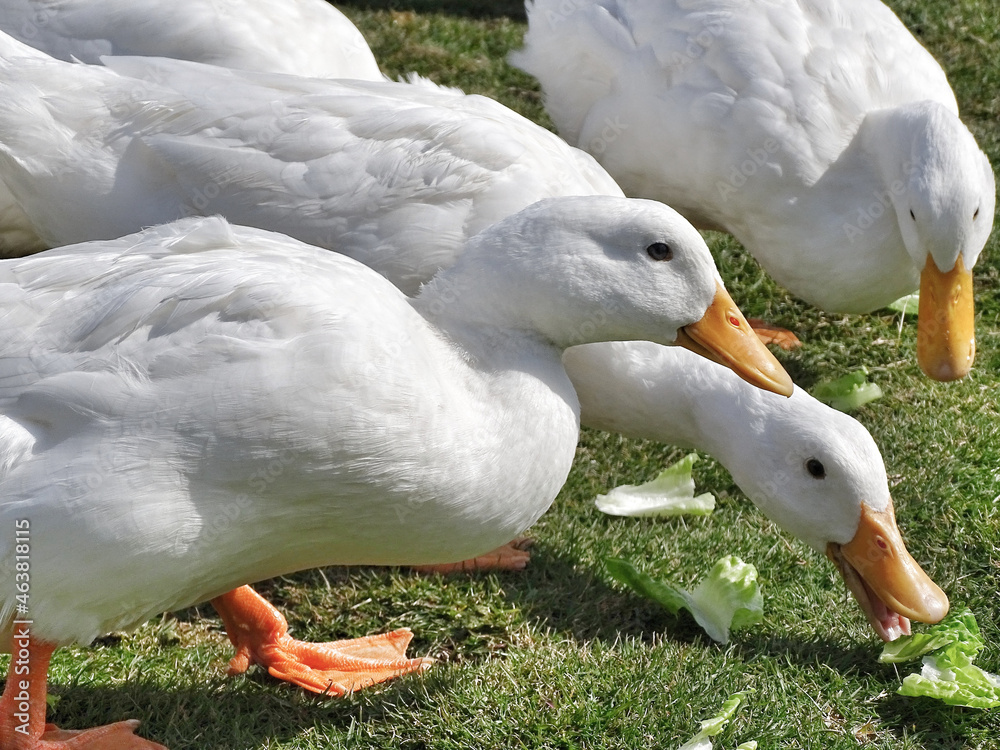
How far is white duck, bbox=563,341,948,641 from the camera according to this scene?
3.95 meters

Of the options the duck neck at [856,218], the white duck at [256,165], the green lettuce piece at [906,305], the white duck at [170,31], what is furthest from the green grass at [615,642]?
the white duck at [170,31]

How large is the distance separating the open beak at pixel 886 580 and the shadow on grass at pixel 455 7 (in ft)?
18.6

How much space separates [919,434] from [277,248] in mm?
2993

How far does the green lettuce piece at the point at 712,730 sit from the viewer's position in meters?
3.54

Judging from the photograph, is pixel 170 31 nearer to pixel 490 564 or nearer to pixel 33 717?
pixel 490 564

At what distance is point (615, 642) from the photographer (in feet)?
13.3

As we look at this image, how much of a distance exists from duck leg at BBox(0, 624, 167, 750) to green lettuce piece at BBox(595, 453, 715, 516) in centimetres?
206

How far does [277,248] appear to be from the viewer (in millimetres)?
3584

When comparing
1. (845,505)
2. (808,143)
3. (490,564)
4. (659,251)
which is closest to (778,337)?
(808,143)

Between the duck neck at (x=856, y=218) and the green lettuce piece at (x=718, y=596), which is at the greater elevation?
the duck neck at (x=856, y=218)

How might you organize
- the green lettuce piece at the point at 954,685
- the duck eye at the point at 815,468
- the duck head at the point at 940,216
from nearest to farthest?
the green lettuce piece at the point at 954,685 < the duck eye at the point at 815,468 < the duck head at the point at 940,216

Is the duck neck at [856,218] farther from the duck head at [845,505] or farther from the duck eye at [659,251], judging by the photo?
the duck eye at [659,251]

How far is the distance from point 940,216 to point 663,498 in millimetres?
1498

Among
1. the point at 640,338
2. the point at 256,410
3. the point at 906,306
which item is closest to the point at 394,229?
the point at 640,338
